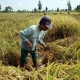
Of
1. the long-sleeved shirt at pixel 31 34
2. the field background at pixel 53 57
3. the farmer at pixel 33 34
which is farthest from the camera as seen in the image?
the long-sleeved shirt at pixel 31 34

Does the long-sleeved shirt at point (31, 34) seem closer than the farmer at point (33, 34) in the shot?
No

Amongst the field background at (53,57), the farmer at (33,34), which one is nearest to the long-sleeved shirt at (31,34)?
the farmer at (33,34)

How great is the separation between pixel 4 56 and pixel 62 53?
4.03 ft

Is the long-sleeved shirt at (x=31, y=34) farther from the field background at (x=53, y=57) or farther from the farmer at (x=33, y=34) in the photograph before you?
the field background at (x=53, y=57)

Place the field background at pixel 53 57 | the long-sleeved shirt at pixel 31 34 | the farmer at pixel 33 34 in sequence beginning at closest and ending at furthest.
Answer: the field background at pixel 53 57
the farmer at pixel 33 34
the long-sleeved shirt at pixel 31 34

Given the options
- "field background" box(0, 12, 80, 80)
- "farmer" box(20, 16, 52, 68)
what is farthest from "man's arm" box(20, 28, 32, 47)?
"field background" box(0, 12, 80, 80)

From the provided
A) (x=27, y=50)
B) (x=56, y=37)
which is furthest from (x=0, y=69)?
(x=56, y=37)

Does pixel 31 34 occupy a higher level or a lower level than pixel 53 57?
higher

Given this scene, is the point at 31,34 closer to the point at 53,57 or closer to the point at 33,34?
the point at 33,34

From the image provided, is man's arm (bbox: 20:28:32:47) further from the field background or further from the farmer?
the field background

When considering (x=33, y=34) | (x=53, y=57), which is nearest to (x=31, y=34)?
(x=33, y=34)

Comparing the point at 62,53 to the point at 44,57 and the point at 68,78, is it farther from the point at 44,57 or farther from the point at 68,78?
the point at 68,78

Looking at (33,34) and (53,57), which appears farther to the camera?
(53,57)

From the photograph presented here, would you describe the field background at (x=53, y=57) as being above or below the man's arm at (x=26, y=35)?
below
